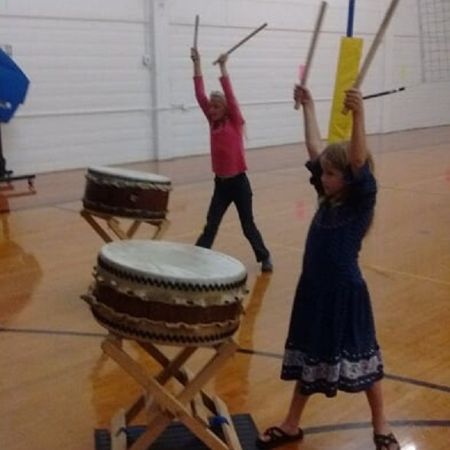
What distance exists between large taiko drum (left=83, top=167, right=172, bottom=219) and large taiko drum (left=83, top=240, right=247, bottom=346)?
155cm

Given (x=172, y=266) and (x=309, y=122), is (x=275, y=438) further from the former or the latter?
(x=309, y=122)

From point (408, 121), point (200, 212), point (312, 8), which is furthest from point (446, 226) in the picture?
point (408, 121)

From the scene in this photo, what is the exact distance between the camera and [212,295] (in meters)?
2.36

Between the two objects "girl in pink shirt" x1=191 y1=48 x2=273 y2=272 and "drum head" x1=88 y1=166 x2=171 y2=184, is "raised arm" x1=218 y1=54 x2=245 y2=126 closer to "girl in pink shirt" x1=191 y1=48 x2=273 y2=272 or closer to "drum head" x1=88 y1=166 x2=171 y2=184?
"girl in pink shirt" x1=191 y1=48 x2=273 y2=272

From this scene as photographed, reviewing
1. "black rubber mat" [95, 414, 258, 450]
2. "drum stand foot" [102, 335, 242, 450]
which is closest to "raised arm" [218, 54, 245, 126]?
"drum stand foot" [102, 335, 242, 450]

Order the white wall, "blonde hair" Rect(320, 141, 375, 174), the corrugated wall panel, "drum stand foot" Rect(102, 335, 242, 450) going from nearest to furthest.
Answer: "drum stand foot" Rect(102, 335, 242, 450)
"blonde hair" Rect(320, 141, 375, 174)
the corrugated wall panel
the white wall

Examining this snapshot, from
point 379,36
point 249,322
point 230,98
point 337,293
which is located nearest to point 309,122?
point 379,36

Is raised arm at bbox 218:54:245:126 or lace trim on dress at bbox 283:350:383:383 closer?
lace trim on dress at bbox 283:350:383:383

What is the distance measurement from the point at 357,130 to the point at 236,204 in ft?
9.53

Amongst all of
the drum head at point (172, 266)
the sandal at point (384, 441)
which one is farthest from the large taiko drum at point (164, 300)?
the sandal at point (384, 441)

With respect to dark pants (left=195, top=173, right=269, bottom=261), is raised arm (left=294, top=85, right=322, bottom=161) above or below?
above

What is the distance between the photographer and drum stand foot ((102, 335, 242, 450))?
7.93ft

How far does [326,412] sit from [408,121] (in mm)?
14459

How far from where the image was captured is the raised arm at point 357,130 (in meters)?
2.44
